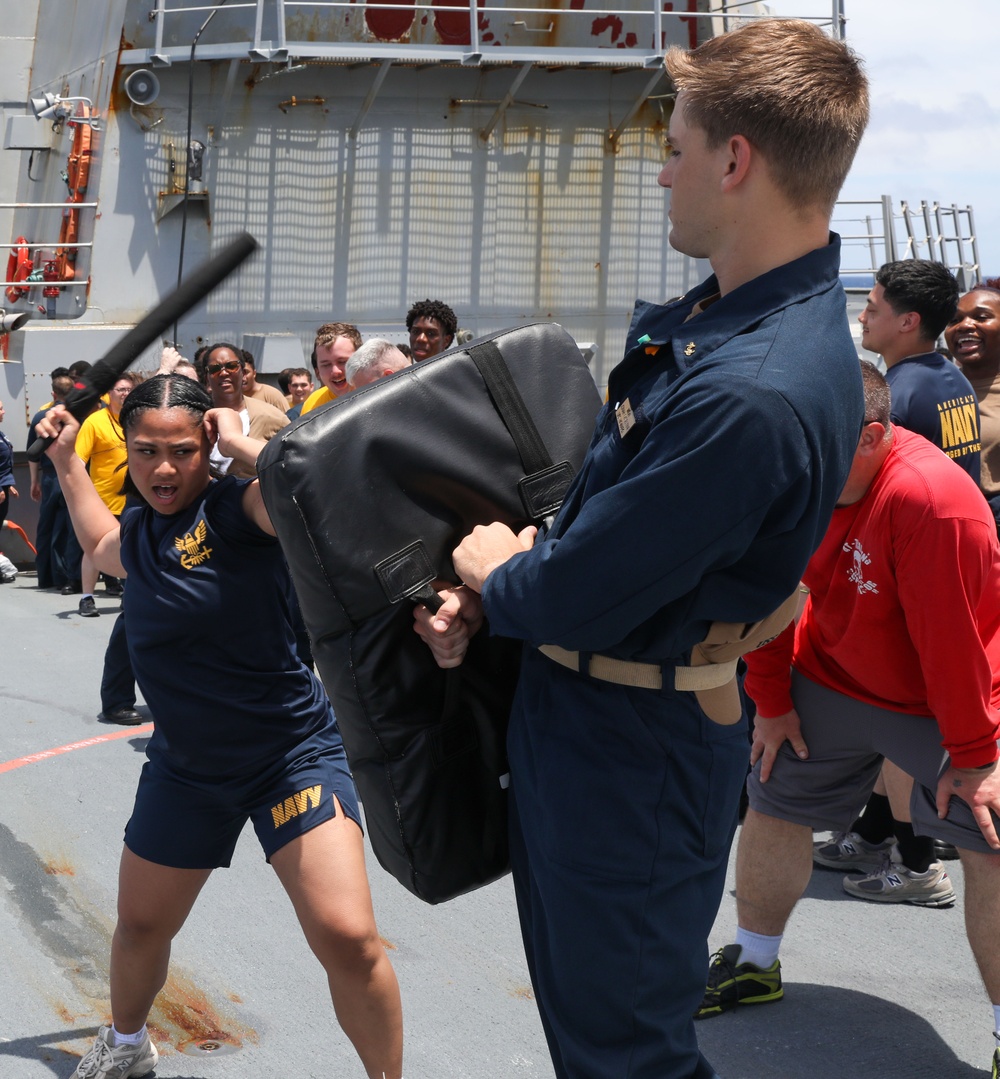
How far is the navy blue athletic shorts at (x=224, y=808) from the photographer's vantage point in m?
2.96

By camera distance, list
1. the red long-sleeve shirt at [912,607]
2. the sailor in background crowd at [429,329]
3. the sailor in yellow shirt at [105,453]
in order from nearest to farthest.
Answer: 1. the red long-sleeve shirt at [912,607]
2. the sailor in background crowd at [429,329]
3. the sailor in yellow shirt at [105,453]

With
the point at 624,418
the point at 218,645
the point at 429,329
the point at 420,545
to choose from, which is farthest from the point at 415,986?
the point at 429,329

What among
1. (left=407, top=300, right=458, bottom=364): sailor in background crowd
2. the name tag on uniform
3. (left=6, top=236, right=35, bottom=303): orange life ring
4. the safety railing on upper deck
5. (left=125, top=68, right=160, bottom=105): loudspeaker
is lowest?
the name tag on uniform

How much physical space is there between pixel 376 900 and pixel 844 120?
11.1 feet

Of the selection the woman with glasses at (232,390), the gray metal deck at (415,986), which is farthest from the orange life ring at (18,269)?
the gray metal deck at (415,986)

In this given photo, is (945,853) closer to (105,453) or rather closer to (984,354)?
(984,354)

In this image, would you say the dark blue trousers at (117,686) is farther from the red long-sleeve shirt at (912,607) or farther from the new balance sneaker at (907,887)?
the red long-sleeve shirt at (912,607)

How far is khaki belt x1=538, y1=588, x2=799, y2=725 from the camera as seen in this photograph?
6.17 feet

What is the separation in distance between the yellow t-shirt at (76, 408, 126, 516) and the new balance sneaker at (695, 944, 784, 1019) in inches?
313

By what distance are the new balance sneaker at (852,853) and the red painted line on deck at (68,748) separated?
368cm

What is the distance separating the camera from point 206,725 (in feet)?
9.84

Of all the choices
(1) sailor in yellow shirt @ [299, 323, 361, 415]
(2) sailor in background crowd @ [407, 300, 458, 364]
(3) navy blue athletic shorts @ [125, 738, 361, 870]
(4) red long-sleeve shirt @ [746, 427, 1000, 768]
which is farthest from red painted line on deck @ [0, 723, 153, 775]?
(4) red long-sleeve shirt @ [746, 427, 1000, 768]

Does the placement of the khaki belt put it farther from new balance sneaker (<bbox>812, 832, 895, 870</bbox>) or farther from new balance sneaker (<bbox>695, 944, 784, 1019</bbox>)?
new balance sneaker (<bbox>812, 832, 895, 870</bbox>)

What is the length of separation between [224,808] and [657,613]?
63.5 inches
